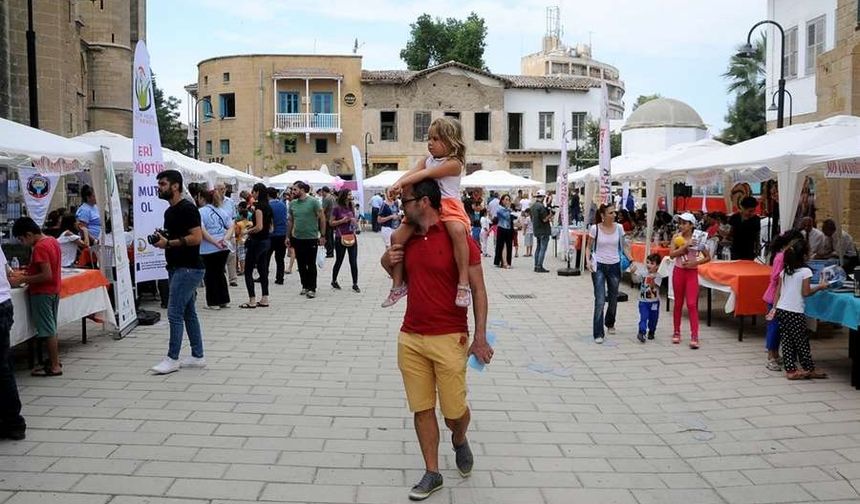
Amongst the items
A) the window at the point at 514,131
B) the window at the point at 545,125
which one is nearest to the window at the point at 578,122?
the window at the point at 545,125

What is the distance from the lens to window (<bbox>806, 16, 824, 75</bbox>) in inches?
962

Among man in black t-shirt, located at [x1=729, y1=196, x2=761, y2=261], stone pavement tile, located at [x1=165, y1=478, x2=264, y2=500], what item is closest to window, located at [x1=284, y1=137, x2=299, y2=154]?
man in black t-shirt, located at [x1=729, y1=196, x2=761, y2=261]

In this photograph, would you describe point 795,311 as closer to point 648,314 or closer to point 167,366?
point 648,314

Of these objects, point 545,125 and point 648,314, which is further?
point 545,125

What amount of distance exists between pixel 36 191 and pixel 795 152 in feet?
41.4

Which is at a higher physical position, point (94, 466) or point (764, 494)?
point (94, 466)

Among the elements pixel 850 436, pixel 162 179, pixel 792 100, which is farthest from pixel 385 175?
pixel 850 436

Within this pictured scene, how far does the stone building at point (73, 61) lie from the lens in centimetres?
1767

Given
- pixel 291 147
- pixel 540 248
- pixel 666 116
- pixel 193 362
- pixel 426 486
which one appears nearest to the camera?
pixel 426 486

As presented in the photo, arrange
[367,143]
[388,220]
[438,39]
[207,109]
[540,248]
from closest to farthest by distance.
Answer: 1. [388,220]
2. [540,248]
3. [367,143]
4. [207,109]
5. [438,39]

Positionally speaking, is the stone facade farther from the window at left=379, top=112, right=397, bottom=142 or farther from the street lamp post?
Answer: the window at left=379, top=112, right=397, bottom=142

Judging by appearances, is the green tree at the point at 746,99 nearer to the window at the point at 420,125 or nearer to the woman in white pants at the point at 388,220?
Result: the window at the point at 420,125

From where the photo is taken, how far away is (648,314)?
9.09 meters

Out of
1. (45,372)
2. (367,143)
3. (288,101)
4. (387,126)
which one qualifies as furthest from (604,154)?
(288,101)
